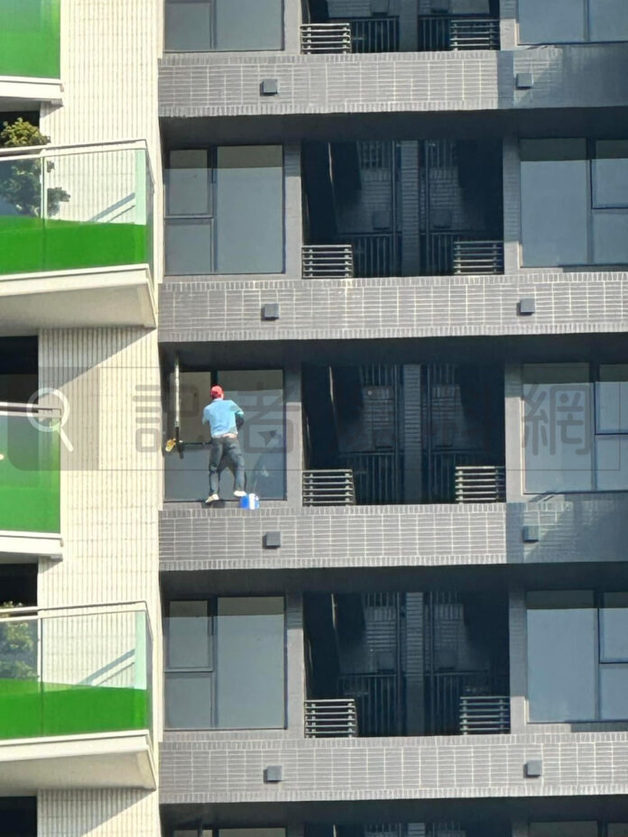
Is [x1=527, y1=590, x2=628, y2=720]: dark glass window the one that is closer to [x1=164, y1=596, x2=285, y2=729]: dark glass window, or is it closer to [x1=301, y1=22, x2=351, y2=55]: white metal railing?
[x1=164, y1=596, x2=285, y2=729]: dark glass window

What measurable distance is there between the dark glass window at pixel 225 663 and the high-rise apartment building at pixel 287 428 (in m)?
0.04

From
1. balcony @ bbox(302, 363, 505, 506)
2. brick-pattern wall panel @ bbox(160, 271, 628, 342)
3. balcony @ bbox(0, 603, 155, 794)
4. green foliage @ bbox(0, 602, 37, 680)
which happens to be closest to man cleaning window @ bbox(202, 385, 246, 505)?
brick-pattern wall panel @ bbox(160, 271, 628, 342)

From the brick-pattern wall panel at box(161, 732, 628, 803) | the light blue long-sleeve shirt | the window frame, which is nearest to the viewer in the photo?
the brick-pattern wall panel at box(161, 732, 628, 803)

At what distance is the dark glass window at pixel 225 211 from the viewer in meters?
35.2

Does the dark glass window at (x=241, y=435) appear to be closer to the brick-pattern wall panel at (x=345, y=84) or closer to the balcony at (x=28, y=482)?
the balcony at (x=28, y=482)

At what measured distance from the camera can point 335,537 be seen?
111 feet

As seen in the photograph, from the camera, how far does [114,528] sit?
33.5 meters

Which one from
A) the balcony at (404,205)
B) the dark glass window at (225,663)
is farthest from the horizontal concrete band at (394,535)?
the balcony at (404,205)

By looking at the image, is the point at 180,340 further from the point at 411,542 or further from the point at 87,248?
the point at 411,542

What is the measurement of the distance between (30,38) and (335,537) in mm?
7975

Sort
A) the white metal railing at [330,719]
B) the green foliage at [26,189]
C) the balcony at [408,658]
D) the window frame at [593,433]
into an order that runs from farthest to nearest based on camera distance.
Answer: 1. the balcony at [408,658]
2. the white metal railing at [330,719]
3. the window frame at [593,433]
4. the green foliage at [26,189]

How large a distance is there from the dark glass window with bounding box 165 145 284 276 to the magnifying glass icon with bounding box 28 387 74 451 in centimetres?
267

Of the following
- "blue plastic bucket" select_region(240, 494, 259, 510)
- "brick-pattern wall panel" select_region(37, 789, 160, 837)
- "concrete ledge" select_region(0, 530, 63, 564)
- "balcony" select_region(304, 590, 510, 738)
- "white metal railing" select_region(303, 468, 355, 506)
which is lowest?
"brick-pattern wall panel" select_region(37, 789, 160, 837)

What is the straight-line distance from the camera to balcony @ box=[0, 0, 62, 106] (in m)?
34.2
